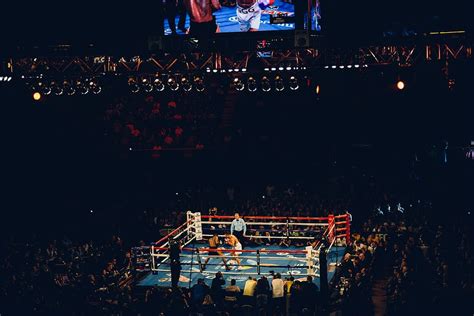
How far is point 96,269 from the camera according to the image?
15.8m

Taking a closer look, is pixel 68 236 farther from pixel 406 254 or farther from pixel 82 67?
pixel 406 254

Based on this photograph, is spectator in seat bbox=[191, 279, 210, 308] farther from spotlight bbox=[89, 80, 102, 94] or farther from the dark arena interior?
spotlight bbox=[89, 80, 102, 94]

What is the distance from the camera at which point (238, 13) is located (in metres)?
12.4

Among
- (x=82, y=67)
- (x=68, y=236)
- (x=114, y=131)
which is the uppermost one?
(x=82, y=67)

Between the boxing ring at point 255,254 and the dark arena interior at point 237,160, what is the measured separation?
0.26 ft

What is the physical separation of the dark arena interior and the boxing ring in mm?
80

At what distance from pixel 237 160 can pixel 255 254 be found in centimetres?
741

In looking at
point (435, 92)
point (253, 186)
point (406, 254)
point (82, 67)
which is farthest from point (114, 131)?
point (406, 254)

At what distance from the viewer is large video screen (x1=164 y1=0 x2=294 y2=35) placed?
40.5 ft

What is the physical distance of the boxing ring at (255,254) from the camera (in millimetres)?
14336

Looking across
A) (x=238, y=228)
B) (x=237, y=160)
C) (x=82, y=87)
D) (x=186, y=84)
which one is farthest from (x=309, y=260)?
(x=237, y=160)

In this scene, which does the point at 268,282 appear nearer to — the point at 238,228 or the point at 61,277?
the point at 238,228

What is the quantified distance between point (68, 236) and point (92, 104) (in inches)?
285

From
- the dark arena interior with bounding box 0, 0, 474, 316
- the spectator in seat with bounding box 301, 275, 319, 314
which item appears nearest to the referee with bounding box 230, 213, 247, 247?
the dark arena interior with bounding box 0, 0, 474, 316
